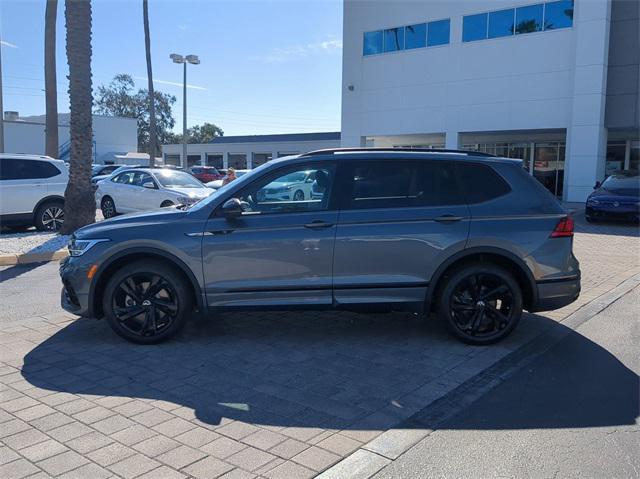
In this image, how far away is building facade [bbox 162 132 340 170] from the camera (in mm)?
53719

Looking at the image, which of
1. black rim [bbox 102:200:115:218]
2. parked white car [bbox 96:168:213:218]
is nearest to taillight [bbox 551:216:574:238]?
parked white car [bbox 96:168:213:218]

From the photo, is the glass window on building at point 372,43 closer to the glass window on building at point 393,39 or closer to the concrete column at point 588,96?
the glass window on building at point 393,39

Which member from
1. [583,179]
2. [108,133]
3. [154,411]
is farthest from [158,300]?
[108,133]

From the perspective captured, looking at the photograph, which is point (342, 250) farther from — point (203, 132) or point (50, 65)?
point (203, 132)

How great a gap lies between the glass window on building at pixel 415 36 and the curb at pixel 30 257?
24131 millimetres

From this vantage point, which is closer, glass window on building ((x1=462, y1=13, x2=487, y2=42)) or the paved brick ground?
the paved brick ground

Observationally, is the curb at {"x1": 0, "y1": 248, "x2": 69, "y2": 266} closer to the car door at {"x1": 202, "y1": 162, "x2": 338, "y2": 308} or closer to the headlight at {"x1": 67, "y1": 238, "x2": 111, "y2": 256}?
the headlight at {"x1": 67, "y1": 238, "x2": 111, "y2": 256}

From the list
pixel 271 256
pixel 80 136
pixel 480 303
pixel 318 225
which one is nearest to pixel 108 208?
pixel 80 136

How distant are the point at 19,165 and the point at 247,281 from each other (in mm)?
9638

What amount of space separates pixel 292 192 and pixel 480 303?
210 cm

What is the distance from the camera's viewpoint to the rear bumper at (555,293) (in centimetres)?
540

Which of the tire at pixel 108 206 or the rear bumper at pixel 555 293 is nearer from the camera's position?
the rear bumper at pixel 555 293

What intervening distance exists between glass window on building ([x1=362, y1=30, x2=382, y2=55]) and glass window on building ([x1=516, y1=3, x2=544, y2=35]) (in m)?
7.70

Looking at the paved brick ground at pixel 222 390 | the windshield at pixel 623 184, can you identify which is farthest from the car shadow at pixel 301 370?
the windshield at pixel 623 184
